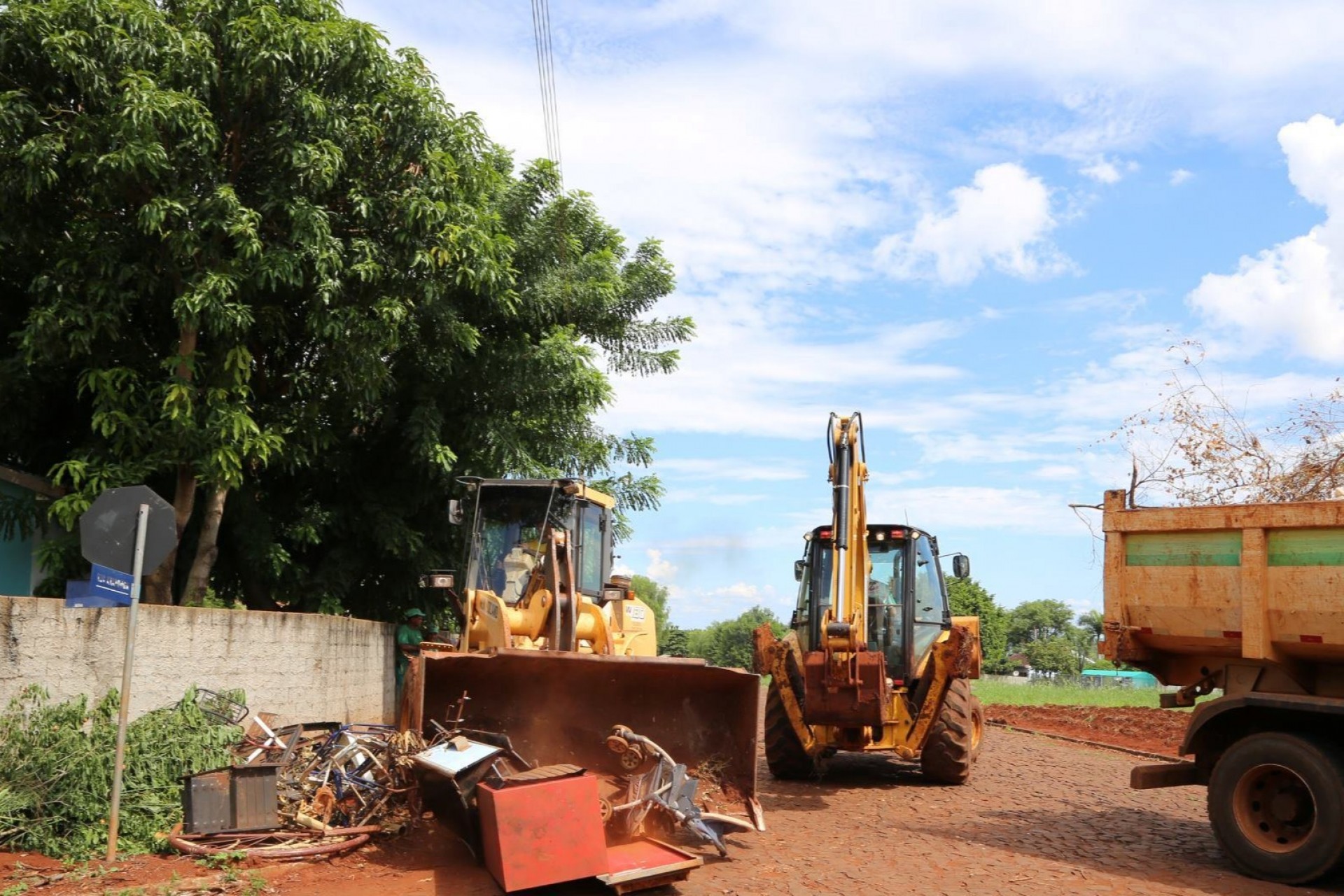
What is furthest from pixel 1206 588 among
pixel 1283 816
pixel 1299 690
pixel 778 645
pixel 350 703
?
pixel 350 703

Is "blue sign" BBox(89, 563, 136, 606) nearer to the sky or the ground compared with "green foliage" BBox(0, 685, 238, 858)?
nearer to the sky

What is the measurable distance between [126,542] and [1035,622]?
10997cm

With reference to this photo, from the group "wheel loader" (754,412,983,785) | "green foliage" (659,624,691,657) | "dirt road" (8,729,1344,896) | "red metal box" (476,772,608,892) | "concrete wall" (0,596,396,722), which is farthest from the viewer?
"green foliage" (659,624,691,657)

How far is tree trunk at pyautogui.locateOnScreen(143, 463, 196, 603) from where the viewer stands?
38.1 ft

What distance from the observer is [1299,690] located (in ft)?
24.4

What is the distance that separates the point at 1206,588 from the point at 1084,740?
30.9 ft

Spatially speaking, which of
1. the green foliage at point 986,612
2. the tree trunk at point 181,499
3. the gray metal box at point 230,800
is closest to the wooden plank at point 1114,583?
the gray metal box at point 230,800

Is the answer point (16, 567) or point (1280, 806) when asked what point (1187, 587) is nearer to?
point (1280, 806)

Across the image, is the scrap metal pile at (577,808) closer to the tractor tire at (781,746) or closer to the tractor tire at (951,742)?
the tractor tire at (781,746)

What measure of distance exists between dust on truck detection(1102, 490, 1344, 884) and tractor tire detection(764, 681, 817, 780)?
363 centimetres

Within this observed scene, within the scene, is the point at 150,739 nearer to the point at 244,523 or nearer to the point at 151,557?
the point at 151,557

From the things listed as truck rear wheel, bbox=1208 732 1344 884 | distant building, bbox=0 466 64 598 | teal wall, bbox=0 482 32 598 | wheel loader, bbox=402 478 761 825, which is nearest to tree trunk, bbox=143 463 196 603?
distant building, bbox=0 466 64 598

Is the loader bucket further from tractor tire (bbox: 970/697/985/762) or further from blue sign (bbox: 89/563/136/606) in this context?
tractor tire (bbox: 970/697/985/762)

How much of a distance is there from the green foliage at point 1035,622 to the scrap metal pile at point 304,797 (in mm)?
104478
